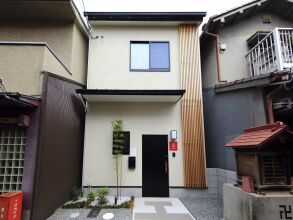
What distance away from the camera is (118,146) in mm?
7582

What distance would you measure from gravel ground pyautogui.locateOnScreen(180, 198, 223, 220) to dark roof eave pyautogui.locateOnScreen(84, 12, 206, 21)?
7.09m

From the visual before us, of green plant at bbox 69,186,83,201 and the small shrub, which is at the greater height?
green plant at bbox 69,186,83,201

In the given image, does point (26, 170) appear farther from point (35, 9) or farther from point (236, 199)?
point (35, 9)

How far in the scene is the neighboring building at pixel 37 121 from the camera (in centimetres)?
537

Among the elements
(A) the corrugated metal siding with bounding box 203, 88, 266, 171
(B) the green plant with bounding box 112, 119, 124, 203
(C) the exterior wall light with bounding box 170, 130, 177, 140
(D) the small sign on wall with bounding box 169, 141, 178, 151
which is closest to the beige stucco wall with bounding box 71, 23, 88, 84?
(B) the green plant with bounding box 112, 119, 124, 203

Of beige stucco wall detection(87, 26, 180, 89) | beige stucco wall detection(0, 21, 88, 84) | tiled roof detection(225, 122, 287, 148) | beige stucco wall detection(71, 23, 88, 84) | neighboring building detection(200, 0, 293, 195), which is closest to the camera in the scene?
tiled roof detection(225, 122, 287, 148)

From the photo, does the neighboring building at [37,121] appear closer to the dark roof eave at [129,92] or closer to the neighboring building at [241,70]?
the dark roof eave at [129,92]

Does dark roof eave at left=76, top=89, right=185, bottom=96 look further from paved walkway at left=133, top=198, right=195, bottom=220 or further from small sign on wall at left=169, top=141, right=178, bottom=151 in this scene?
paved walkway at left=133, top=198, right=195, bottom=220

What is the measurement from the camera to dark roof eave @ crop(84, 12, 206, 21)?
28.2 ft

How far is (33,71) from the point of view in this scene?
18.9 ft

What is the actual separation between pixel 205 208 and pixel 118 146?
3493 mm

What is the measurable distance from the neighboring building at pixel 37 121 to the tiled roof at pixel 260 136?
4965 mm

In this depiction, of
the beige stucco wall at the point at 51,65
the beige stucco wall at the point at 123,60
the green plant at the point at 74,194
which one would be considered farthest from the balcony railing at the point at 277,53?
the green plant at the point at 74,194

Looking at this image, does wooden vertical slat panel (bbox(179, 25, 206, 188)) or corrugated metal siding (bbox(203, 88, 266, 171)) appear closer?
corrugated metal siding (bbox(203, 88, 266, 171))
